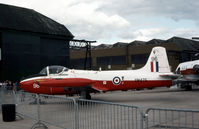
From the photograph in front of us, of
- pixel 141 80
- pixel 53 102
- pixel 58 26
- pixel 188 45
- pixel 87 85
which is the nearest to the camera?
pixel 53 102

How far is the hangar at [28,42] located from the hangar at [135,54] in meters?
13.7

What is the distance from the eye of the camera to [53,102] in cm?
787

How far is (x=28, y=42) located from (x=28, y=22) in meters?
3.28

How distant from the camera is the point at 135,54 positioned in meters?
54.5

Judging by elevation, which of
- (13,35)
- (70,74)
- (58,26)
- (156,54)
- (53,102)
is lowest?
(53,102)

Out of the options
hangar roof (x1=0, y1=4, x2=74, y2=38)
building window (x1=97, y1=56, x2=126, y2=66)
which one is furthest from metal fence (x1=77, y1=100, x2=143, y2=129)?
building window (x1=97, y1=56, x2=126, y2=66)

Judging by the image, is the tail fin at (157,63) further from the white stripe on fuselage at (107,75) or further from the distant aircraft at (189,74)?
the distant aircraft at (189,74)

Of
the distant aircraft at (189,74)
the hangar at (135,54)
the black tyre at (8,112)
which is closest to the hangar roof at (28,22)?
the hangar at (135,54)

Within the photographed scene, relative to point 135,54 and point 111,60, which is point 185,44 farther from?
point 111,60

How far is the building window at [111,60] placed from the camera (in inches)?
2235

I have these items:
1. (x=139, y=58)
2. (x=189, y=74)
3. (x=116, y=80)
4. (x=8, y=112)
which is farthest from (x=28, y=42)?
(x=139, y=58)

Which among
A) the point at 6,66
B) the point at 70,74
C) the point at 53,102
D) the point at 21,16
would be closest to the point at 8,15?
the point at 21,16

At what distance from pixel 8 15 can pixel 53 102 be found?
2787 centimetres

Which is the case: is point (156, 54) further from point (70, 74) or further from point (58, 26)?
→ point (58, 26)
